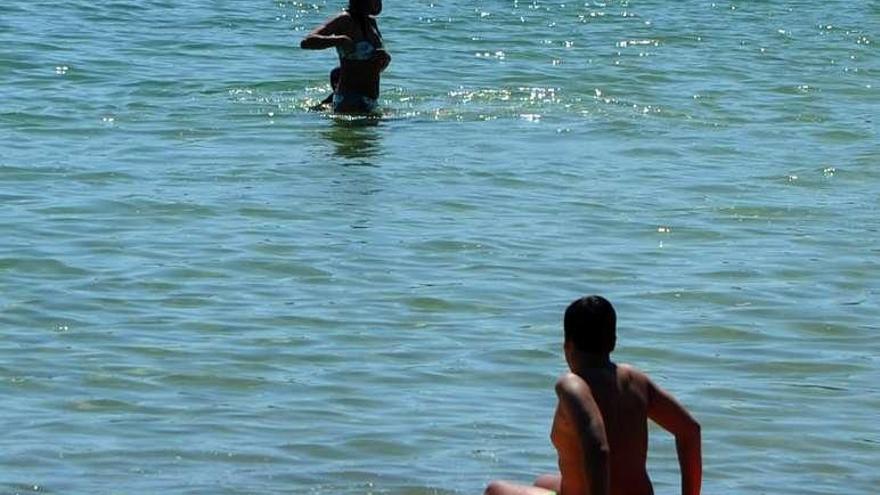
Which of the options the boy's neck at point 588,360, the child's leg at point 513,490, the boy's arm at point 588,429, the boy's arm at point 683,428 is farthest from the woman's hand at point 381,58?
the boy's arm at point 588,429

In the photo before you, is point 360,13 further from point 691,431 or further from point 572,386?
point 572,386

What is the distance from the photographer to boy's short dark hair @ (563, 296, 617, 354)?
5180 millimetres

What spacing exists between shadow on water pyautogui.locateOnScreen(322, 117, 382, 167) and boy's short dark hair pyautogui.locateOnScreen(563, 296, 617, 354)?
754 cm

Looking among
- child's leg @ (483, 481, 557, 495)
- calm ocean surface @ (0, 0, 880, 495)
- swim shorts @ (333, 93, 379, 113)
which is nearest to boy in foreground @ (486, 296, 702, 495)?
child's leg @ (483, 481, 557, 495)

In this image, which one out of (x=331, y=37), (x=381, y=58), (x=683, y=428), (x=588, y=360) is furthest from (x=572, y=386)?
(x=381, y=58)

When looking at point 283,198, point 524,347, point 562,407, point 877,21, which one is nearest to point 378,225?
point 283,198

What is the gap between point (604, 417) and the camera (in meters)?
5.30

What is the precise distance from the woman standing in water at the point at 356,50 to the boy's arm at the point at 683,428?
8630 mm

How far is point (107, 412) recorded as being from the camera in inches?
296

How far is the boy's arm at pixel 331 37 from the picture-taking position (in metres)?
13.8

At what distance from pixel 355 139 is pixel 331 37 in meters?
0.80

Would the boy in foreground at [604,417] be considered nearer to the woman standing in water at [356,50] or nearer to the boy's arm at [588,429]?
the boy's arm at [588,429]

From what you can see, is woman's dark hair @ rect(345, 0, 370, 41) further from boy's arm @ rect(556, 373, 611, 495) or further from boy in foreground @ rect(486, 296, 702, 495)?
boy's arm @ rect(556, 373, 611, 495)

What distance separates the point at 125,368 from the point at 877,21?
49.9ft
